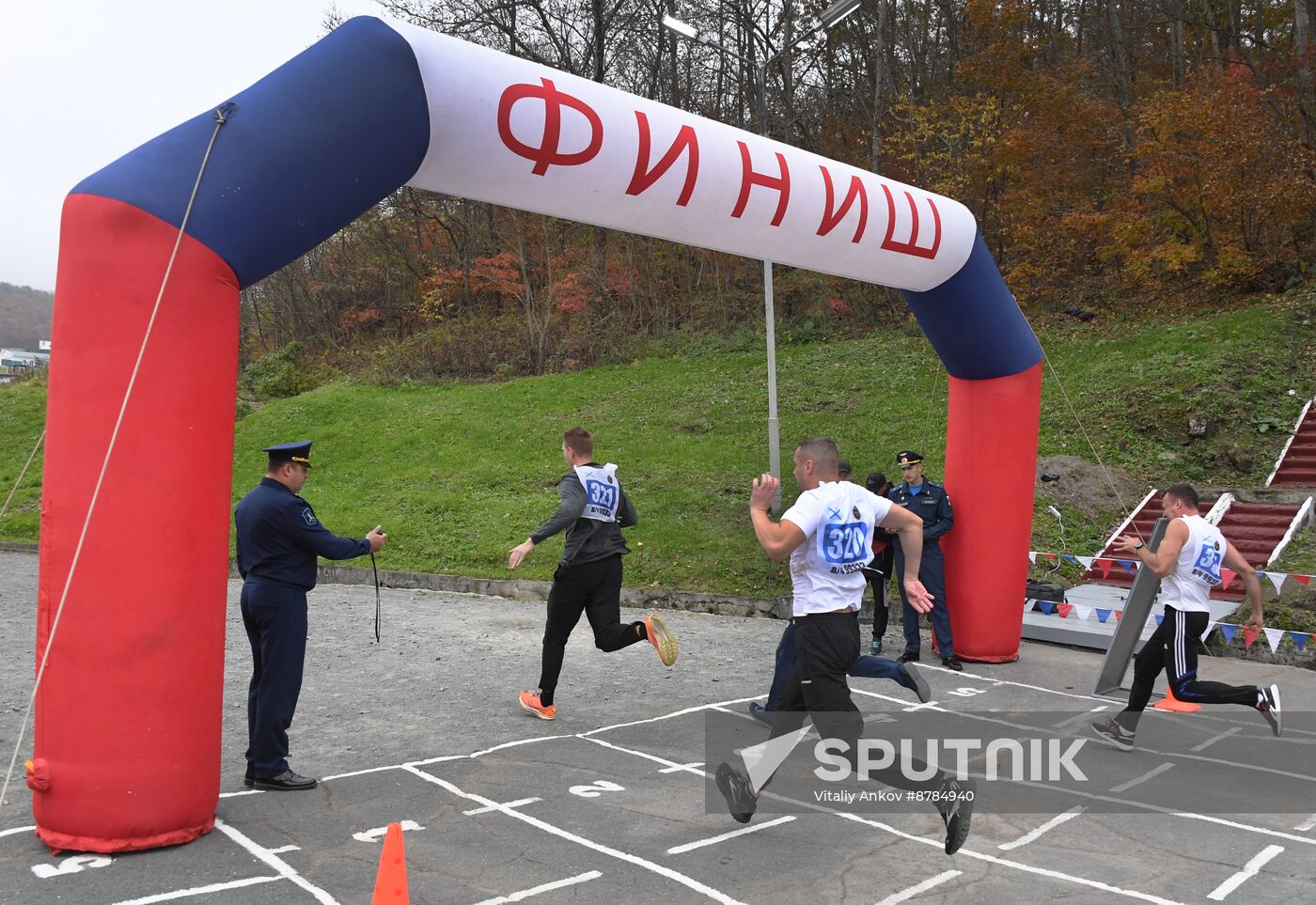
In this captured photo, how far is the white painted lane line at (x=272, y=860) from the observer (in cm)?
444

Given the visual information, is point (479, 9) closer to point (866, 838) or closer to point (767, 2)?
point (767, 2)

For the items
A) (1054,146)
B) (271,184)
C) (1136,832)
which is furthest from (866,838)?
(1054,146)

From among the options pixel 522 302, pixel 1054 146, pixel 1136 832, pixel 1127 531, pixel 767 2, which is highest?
pixel 767 2

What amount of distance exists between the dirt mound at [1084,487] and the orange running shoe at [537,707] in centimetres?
927

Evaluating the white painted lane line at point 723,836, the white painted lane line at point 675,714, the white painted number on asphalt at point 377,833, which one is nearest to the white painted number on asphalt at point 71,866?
the white painted number on asphalt at point 377,833

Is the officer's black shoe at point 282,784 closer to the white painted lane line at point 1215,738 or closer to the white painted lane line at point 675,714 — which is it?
the white painted lane line at point 675,714

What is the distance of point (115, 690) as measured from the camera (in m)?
4.77

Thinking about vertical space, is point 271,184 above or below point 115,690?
above

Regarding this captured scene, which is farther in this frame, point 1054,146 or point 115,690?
point 1054,146

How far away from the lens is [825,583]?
526 centimetres

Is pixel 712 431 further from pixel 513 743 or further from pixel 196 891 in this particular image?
pixel 196 891

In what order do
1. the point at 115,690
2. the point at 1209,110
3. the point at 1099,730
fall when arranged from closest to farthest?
the point at 115,690, the point at 1099,730, the point at 1209,110

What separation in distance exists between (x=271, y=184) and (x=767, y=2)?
93.3ft

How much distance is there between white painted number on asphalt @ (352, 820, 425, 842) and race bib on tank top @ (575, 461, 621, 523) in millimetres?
2386
